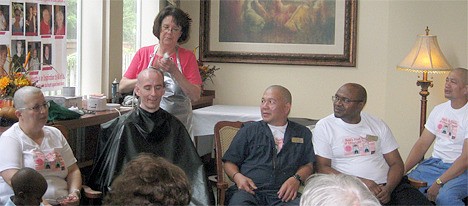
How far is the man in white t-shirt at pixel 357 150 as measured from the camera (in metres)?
4.25

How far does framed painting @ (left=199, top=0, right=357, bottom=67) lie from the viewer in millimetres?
6621

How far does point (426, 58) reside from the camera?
5871mm

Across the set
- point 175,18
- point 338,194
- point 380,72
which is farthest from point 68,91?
point 338,194

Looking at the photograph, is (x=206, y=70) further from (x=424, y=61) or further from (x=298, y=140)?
(x=298, y=140)

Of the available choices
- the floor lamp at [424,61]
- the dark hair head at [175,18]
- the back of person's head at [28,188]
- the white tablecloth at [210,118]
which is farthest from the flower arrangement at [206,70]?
the back of person's head at [28,188]

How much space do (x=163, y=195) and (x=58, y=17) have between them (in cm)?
330

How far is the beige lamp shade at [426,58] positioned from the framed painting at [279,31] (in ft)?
2.44

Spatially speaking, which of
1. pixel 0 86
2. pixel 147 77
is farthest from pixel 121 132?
pixel 0 86

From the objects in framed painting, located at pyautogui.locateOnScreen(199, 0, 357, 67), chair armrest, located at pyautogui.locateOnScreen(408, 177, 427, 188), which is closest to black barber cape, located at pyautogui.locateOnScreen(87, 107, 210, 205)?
chair armrest, located at pyautogui.locateOnScreen(408, 177, 427, 188)

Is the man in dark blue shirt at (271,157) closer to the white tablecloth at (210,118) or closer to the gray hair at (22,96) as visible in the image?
the gray hair at (22,96)

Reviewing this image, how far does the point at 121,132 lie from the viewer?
405 centimetres

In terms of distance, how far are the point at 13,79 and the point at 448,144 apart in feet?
8.95

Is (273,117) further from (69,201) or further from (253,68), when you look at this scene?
(253,68)

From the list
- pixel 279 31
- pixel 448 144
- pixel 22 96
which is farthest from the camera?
pixel 279 31
